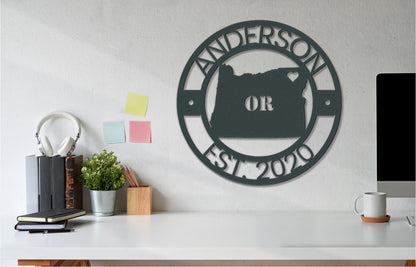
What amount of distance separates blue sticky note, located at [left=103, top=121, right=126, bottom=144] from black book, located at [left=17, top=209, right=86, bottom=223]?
0.42 m

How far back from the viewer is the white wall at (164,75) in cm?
231

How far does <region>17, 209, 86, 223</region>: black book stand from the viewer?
75.9 inches

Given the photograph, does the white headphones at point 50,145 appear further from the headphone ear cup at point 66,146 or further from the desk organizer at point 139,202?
the desk organizer at point 139,202

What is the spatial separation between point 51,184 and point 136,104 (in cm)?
52

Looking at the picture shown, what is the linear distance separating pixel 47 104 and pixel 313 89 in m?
1.22

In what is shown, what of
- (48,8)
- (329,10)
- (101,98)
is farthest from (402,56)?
(48,8)

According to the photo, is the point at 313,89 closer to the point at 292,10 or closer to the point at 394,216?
the point at 292,10

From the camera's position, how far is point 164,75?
2.34 meters

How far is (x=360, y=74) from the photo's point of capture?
91.3 inches

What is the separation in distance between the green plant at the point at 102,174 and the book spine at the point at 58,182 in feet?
0.30

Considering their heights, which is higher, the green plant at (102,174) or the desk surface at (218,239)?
the green plant at (102,174)

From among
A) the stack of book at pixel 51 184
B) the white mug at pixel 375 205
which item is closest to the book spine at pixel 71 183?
the stack of book at pixel 51 184

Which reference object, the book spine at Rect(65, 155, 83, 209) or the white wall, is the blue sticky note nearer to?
the white wall

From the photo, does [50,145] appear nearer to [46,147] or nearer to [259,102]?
[46,147]
